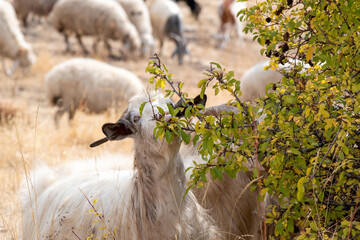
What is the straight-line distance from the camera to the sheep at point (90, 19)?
45.6ft

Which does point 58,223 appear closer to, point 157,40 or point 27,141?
point 27,141

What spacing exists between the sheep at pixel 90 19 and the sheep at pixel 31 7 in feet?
7.63

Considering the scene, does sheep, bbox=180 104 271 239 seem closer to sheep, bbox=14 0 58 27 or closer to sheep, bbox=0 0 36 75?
sheep, bbox=0 0 36 75

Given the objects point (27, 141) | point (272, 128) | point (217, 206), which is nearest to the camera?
point (272, 128)

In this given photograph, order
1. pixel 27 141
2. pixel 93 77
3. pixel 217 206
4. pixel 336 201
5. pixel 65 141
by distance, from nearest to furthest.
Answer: pixel 336 201 → pixel 217 206 → pixel 27 141 → pixel 65 141 → pixel 93 77

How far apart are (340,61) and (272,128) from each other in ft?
1.54

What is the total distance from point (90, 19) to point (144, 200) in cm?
1177

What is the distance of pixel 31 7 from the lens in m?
16.3

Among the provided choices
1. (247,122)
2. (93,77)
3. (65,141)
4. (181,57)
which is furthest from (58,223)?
(181,57)

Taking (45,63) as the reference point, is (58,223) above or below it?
below

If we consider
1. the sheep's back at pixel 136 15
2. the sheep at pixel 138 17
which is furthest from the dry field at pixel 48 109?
the sheep's back at pixel 136 15

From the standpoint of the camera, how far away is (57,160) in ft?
17.3

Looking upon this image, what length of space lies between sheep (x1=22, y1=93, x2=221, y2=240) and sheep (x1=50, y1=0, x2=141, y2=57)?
11235 mm

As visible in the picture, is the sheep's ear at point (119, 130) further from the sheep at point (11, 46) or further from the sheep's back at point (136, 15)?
the sheep's back at point (136, 15)
